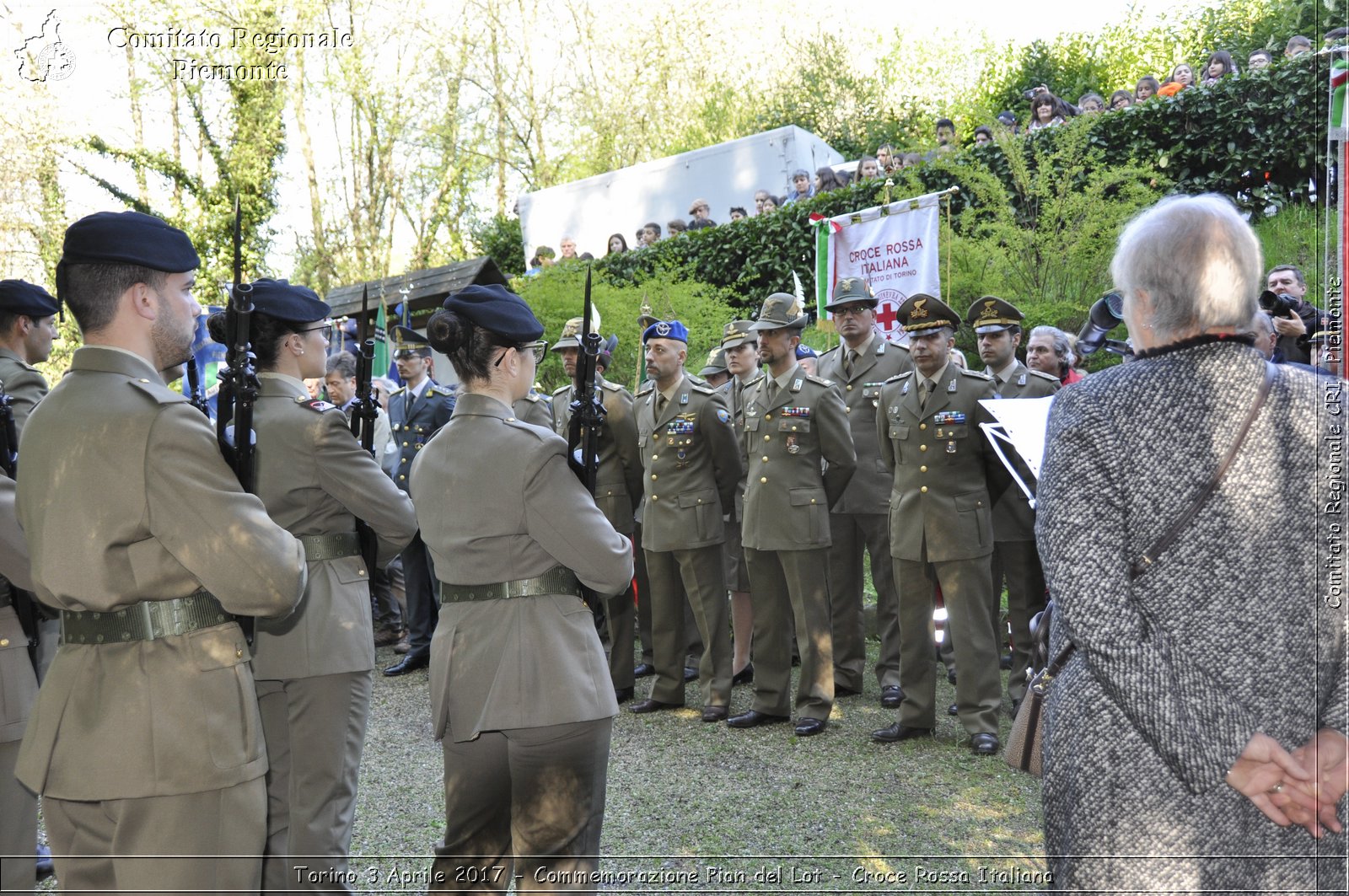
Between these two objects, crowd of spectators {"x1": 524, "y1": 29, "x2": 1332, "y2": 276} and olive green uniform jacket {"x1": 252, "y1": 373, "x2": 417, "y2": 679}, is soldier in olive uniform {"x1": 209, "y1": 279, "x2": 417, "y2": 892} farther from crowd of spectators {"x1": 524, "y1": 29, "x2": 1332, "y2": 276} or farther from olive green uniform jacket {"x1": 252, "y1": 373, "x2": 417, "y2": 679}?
crowd of spectators {"x1": 524, "y1": 29, "x2": 1332, "y2": 276}

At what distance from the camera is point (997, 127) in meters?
11.6

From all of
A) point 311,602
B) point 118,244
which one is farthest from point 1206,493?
point 311,602

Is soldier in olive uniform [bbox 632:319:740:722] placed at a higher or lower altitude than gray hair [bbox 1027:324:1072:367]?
lower

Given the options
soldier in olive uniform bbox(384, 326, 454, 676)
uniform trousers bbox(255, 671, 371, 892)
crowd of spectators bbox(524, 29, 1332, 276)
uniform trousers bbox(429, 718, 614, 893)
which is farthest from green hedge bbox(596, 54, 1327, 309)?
uniform trousers bbox(429, 718, 614, 893)

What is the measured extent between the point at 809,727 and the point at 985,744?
98 centimetres

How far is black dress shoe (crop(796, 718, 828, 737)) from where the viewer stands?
6.00m

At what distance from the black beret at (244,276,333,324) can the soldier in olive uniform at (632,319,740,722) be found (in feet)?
10.3

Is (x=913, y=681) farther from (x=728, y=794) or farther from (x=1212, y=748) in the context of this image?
(x=1212, y=748)

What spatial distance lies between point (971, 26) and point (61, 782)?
103 feet

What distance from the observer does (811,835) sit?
455cm

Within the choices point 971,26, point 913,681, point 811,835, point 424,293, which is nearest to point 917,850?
point 811,835

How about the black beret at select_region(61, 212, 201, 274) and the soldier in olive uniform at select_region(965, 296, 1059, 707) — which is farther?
the soldier in olive uniform at select_region(965, 296, 1059, 707)

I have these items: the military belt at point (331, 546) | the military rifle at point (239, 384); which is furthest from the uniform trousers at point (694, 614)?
the military rifle at point (239, 384)

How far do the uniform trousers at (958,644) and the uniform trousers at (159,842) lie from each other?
409 centimetres
